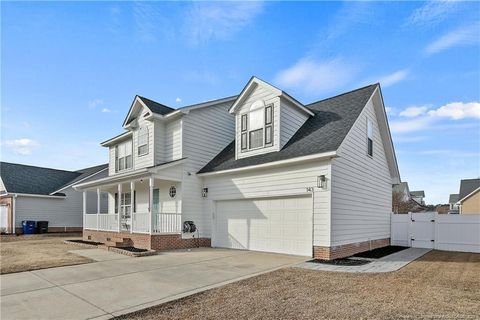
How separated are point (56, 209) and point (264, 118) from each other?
2017 centimetres

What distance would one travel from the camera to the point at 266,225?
40.1 feet

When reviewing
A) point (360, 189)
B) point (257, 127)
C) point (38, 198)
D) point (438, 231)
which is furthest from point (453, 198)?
point (38, 198)

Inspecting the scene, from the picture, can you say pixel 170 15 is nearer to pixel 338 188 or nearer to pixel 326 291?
pixel 338 188

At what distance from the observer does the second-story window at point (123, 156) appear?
18.5m

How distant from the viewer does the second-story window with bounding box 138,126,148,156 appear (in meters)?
16.3

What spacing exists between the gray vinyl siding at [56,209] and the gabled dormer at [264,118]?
55.2ft

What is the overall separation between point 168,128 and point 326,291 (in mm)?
11646

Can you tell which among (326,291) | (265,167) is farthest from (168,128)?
(326,291)

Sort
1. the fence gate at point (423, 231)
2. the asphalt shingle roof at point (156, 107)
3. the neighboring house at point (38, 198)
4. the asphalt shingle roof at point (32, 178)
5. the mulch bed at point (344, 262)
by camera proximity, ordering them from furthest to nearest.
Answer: the asphalt shingle roof at point (32, 178), the neighboring house at point (38, 198), the asphalt shingle roof at point (156, 107), the fence gate at point (423, 231), the mulch bed at point (344, 262)

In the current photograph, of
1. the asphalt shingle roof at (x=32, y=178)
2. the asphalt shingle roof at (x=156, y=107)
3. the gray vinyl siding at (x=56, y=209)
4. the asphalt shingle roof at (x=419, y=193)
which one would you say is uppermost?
the asphalt shingle roof at (x=156, y=107)

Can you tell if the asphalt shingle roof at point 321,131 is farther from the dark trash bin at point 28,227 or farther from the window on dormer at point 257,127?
the dark trash bin at point 28,227

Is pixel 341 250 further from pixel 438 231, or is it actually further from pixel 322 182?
pixel 438 231

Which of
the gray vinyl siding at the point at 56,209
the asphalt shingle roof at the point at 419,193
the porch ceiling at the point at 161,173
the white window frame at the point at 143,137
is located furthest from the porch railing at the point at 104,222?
the asphalt shingle roof at the point at 419,193

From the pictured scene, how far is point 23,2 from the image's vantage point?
8953 millimetres
